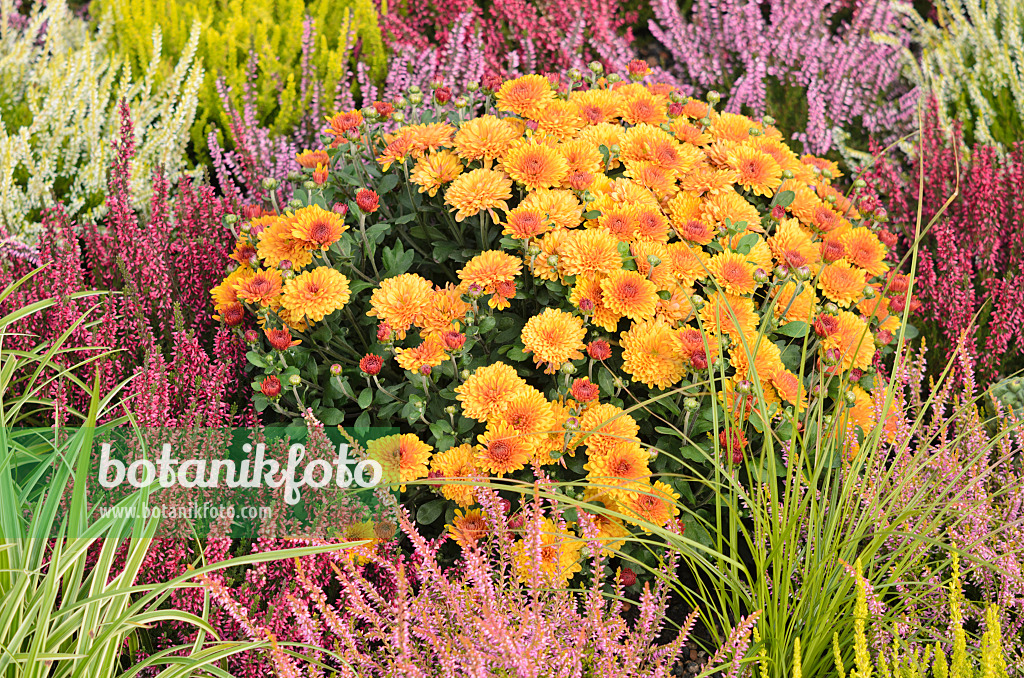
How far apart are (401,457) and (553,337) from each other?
0.37 metres

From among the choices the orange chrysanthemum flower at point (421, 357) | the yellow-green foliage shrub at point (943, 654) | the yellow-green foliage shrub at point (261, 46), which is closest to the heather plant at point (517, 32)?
the yellow-green foliage shrub at point (261, 46)

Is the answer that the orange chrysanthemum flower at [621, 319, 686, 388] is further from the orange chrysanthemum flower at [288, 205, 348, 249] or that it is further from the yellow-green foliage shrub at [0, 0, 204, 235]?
the yellow-green foliage shrub at [0, 0, 204, 235]

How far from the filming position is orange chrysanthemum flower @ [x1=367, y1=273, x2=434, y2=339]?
148 cm

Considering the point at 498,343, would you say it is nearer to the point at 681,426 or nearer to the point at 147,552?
the point at 681,426

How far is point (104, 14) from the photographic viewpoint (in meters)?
3.08

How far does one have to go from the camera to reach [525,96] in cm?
175

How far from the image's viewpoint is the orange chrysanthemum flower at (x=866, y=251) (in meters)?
1.68

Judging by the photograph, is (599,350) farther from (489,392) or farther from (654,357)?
(489,392)

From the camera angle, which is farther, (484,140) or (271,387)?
(484,140)

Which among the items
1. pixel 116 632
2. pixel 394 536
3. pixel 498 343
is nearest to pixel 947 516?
pixel 498 343

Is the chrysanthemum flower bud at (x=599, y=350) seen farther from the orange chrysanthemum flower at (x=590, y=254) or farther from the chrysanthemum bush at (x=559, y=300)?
the orange chrysanthemum flower at (x=590, y=254)

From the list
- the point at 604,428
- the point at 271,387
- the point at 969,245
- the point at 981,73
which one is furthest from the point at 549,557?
the point at 981,73

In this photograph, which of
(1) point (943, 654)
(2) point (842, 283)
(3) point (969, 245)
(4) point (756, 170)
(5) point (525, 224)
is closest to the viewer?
(1) point (943, 654)

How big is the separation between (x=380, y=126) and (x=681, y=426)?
3.51 ft
